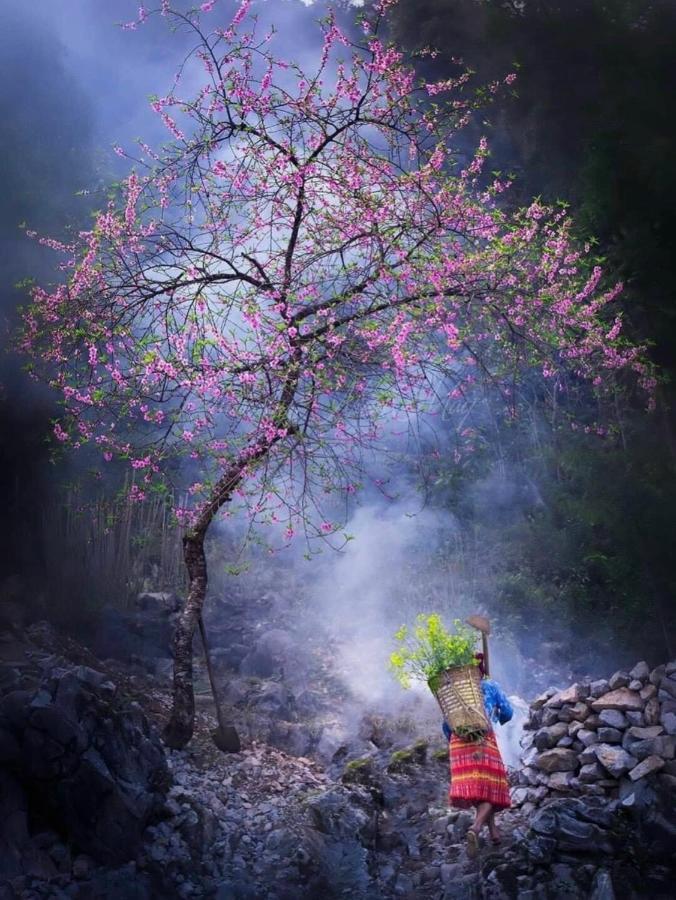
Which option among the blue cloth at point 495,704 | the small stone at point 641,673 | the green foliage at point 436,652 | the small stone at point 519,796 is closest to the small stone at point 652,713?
the small stone at point 641,673

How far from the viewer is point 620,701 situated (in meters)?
5.41

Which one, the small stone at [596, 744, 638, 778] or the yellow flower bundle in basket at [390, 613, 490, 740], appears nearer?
the yellow flower bundle in basket at [390, 613, 490, 740]

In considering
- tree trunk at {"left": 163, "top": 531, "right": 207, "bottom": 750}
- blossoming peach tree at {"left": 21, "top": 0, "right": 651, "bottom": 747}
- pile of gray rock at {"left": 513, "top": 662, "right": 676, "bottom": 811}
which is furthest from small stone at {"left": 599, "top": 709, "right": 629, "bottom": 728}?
tree trunk at {"left": 163, "top": 531, "right": 207, "bottom": 750}

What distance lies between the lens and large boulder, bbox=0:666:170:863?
13.7 feet

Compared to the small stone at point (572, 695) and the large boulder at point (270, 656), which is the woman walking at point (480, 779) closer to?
the small stone at point (572, 695)

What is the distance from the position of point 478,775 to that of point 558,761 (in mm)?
968

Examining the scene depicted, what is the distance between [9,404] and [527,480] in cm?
584

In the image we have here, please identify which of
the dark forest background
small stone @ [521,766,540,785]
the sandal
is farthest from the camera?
the dark forest background

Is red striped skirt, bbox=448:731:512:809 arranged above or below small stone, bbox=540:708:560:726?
below

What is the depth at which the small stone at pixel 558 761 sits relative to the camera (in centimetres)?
532

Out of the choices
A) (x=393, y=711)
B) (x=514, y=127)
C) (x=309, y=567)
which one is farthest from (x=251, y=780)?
(x=514, y=127)

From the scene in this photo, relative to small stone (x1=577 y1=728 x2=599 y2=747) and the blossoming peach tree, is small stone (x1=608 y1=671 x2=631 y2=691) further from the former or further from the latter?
the blossoming peach tree

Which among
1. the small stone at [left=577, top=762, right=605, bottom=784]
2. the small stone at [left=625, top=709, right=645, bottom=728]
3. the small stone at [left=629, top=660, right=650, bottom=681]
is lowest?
the small stone at [left=577, top=762, right=605, bottom=784]

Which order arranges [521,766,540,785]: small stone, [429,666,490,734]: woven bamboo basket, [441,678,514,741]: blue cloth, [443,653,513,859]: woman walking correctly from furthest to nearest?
[521,766,540,785]: small stone → [441,678,514,741]: blue cloth → [429,666,490,734]: woven bamboo basket → [443,653,513,859]: woman walking
